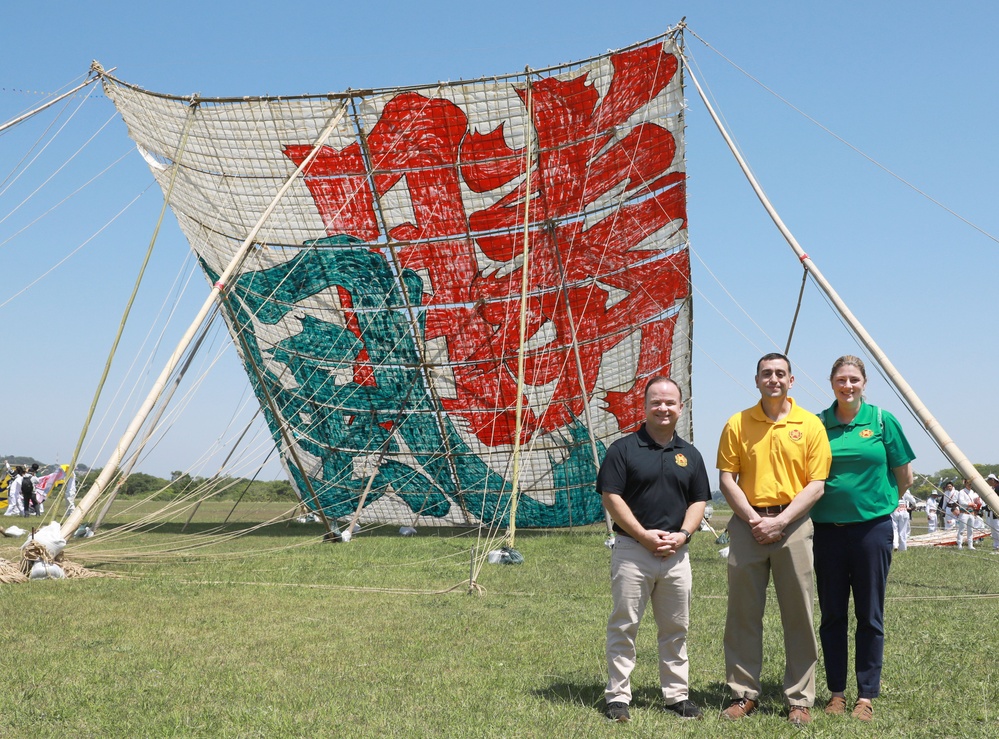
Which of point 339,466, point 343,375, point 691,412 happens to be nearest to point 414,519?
point 339,466

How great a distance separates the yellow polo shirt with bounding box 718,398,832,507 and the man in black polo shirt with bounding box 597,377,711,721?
27 centimetres

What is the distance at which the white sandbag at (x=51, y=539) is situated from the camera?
1024 cm

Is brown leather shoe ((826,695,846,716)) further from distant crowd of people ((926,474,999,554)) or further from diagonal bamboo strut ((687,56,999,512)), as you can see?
distant crowd of people ((926,474,999,554))

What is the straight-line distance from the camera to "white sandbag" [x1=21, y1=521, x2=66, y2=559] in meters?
10.2

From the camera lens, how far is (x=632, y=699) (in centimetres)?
539

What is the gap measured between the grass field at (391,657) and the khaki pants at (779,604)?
0.20 m

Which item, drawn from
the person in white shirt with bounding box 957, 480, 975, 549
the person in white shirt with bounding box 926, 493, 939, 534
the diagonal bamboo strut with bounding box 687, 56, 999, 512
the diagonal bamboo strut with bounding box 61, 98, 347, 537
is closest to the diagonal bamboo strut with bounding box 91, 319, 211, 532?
the diagonal bamboo strut with bounding box 61, 98, 347, 537

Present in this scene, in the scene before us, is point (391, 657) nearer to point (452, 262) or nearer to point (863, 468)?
point (863, 468)

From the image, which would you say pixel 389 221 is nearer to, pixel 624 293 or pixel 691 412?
pixel 624 293

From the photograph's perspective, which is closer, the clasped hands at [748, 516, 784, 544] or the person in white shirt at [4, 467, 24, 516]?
the clasped hands at [748, 516, 784, 544]

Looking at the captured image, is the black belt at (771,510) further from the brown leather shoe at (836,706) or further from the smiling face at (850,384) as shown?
the brown leather shoe at (836,706)

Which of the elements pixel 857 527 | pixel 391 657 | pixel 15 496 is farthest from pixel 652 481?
pixel 15 496

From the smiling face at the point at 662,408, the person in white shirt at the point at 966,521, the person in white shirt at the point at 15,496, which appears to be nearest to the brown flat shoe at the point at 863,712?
the smiling face at the point at 662,408

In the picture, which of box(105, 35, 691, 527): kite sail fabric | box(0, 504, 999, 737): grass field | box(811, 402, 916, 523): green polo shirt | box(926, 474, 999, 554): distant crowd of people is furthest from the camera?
box(926, 474, 999, 554): distant crowd of people
